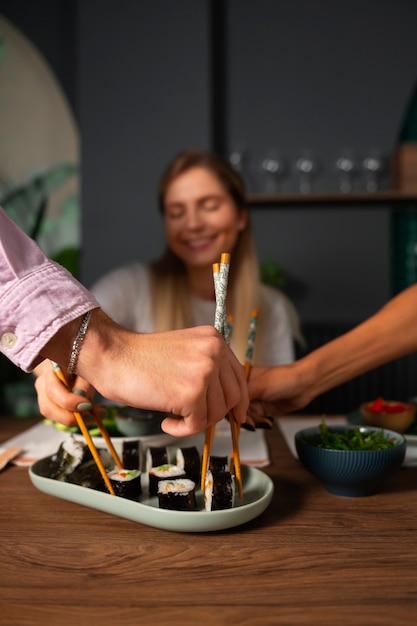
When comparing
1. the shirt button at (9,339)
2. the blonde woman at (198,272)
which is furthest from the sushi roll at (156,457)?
the blonde woman at (198,272)

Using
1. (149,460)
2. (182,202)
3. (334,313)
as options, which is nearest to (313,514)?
(149,460)

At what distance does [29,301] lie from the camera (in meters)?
0.77

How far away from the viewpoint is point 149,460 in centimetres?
105

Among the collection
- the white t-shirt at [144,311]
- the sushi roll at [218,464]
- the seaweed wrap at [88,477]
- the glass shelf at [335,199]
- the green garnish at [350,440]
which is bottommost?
the white t-shirt at [144,311]

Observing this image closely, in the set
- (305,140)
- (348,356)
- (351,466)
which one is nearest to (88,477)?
(351,466)

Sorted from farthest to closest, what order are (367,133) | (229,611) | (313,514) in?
(367,133) < (313,514) < (229,611)

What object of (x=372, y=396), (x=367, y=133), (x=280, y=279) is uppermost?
(x=367, y=133)

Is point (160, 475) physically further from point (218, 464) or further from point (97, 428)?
point (97, 428)

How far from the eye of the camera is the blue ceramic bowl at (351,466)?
3.12ft

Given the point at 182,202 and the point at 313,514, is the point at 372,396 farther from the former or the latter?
the point at 313,514

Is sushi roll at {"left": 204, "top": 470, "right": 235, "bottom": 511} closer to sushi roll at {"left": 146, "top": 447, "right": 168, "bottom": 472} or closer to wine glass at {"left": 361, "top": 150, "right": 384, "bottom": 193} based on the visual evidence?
sushi roll at {"left": 146, "top": 447, "right": 168, "bottom": 472}

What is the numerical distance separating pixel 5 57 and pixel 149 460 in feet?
12.1

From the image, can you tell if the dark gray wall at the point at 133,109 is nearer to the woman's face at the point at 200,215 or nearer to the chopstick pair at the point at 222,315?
the woman's face at the point at 200,215

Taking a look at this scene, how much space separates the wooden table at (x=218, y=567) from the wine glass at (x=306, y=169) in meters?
2.80
